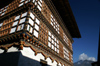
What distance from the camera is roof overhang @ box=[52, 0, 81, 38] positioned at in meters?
15.0

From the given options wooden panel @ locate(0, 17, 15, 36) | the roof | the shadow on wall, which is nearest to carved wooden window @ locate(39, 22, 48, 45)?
the shadow on wall

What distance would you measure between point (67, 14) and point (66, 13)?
33 centimetres

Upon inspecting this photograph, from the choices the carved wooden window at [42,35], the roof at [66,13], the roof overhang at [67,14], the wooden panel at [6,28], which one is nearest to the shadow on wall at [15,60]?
the wooden panel at [6,28]

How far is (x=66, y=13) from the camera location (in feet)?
55.3

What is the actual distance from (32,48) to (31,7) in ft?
14.0

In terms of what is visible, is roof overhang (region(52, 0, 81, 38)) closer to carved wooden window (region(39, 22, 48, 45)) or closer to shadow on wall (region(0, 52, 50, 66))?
carved wooden window (region(39, 22, 48, 45))

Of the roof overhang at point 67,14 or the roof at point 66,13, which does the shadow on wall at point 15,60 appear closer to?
the roof at point 66,13

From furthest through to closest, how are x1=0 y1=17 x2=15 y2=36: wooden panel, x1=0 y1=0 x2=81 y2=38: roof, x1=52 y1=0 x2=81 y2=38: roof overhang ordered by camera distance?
x1=52 y1=0 x2=81 y2=38: roof overhang, x1=0 y1=0 x2=81 y2=38: roof, x1=0 y1=17 x2=15 y2=36: wooden panel

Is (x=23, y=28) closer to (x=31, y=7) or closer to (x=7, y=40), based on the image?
(x=7, y=40)

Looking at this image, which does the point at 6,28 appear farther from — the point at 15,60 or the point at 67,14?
the point at 67,14

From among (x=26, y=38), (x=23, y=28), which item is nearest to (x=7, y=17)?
(x=23, y=28)

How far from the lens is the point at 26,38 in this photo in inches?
246

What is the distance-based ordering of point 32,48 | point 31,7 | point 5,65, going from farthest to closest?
point 31,7 → point 32,48 → point 5,65

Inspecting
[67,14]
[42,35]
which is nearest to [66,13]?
[67,14]
